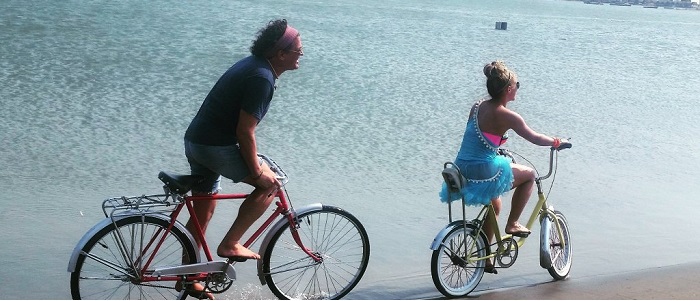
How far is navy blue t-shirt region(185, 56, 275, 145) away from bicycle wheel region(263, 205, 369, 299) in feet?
2.18

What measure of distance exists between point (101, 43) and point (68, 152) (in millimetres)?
15034

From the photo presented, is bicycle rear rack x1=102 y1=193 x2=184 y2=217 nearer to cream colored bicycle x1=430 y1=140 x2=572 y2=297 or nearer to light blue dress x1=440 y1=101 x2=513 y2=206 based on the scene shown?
cream colored bicycle x1=430 y1=140 x2=572 y2=297

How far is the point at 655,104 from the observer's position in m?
19.5

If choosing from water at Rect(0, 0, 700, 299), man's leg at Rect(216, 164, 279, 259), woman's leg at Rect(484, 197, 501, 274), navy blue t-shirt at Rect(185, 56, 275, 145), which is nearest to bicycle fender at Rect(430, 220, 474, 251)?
woman's leg at Rect(484, 197, 501, 274)

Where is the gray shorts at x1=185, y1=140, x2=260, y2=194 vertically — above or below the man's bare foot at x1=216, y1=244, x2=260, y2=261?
above

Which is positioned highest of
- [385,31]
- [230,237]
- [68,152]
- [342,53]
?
[230,237]

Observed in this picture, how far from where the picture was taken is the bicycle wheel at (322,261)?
5.49 m

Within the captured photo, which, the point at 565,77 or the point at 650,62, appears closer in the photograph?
the point at 565,77

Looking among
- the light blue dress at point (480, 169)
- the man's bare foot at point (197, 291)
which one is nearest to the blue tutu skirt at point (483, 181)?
the light blue dress at point (480, 169)

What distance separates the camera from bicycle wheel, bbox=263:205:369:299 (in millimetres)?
5488

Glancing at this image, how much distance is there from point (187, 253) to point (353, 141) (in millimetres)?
7060

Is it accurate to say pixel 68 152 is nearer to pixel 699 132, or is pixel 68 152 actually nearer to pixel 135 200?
pixel 135 200

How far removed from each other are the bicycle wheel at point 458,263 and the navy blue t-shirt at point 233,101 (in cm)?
140

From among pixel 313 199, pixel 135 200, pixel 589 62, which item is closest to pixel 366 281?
pixel 135 200
